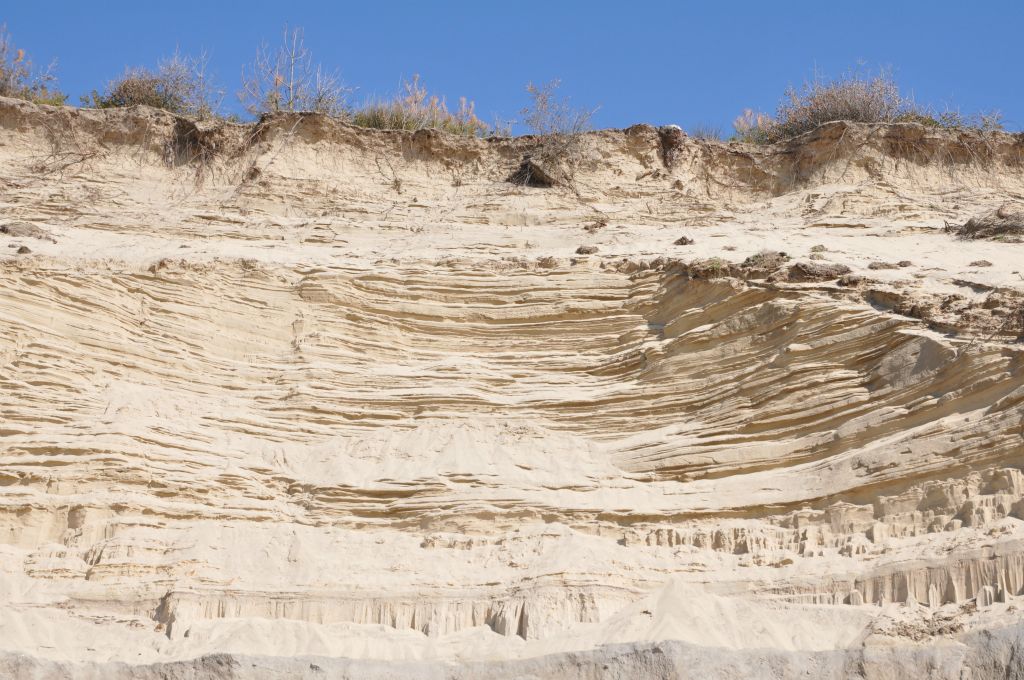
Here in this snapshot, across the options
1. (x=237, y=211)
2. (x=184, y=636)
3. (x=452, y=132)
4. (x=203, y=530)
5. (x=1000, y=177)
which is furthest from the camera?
(x=452, y=132)

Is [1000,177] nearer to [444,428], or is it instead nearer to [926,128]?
[926,128]

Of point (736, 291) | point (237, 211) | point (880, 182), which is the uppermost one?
point (880, 182)

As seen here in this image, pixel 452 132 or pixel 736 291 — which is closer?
pixel 736 291

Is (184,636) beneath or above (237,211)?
beneath

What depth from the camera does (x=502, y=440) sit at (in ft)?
39.3

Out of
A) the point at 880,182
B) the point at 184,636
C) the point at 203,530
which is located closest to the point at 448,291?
the point at 203,530

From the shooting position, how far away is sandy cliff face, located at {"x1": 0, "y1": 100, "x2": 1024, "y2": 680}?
9.59 metres

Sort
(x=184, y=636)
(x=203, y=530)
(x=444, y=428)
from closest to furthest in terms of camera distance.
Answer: (x=184, y=636)
(x=203, y=530)
(x=444, y=428)

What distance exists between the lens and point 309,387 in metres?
12.5

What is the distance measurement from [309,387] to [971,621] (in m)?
6.48

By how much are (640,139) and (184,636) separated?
10.3 meters

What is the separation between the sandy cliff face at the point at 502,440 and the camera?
9594 millimetres

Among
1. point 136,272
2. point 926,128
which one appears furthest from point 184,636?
point 926,128

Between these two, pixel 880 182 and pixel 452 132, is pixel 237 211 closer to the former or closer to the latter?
pixel 452 132
